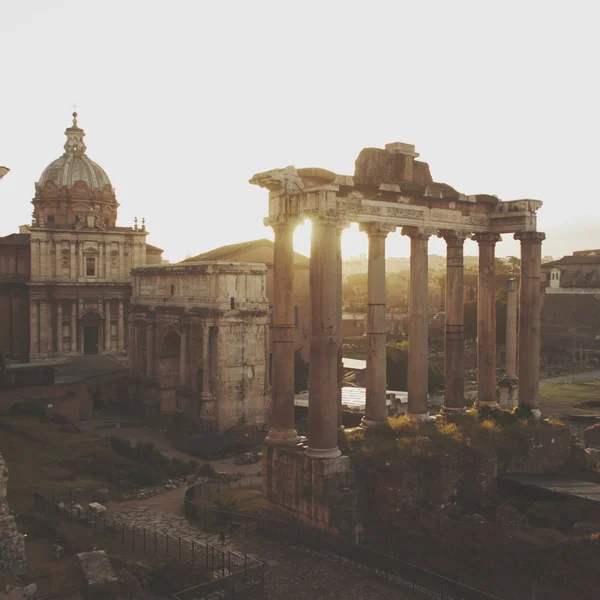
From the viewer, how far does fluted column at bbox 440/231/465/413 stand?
1912 centimetres

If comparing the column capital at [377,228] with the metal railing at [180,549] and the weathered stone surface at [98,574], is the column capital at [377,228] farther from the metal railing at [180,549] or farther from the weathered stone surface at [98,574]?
the weathered stone surface at [98,574]

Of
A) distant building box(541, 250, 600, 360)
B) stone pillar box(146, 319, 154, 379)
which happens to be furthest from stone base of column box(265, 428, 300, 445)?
distant building box(541, 250, 600, 360)

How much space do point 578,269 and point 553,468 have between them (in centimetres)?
6516

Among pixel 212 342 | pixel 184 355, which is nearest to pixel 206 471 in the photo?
pixel 212 342

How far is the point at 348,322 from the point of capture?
83188 millimetres

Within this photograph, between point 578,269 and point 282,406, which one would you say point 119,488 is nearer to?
point 282,406

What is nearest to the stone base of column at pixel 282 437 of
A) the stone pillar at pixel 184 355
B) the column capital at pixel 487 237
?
the column capital at pixel 487 237

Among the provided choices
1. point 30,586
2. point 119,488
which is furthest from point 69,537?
point 119,488

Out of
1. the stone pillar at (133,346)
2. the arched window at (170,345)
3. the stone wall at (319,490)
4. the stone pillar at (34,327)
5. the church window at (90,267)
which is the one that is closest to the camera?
the stone wall at (319,490)

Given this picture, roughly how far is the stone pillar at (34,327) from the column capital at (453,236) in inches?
1352

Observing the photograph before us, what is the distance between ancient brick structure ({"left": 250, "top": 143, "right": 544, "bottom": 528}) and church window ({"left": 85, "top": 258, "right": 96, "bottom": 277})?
110 feet

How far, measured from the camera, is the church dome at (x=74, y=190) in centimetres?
5003

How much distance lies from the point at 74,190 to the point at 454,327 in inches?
1505

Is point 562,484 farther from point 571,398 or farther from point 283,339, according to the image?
point 571,398
